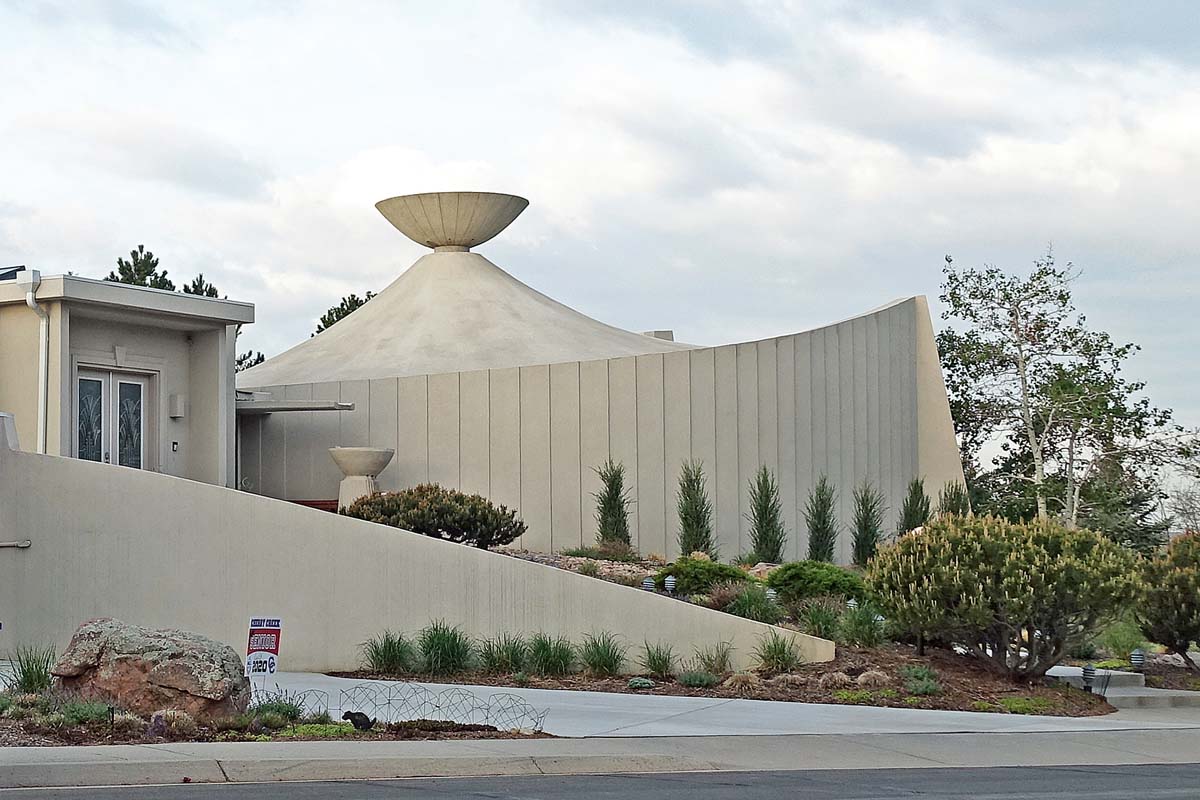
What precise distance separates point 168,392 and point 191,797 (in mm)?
14798

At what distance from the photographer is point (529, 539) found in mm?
26234

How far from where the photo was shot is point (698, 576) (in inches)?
787

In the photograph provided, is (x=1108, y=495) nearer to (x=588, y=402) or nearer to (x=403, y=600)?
(x=588, y=402)

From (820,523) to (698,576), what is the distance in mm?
7813

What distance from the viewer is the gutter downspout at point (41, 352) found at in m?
20.8

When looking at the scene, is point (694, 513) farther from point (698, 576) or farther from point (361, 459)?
point (361, 459)

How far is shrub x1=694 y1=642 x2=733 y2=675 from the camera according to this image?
17.0m

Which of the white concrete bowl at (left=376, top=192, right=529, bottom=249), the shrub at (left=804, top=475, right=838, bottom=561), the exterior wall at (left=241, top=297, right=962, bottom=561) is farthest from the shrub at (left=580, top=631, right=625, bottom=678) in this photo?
the white concrete bowl at (left=376, top=192, right=529, bottom=249)

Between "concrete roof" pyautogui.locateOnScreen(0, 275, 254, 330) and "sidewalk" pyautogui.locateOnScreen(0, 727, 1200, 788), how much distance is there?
11561 mm

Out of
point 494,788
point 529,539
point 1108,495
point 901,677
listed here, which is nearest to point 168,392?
point 529,539

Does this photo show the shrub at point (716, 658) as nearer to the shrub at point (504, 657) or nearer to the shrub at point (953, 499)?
the shrub at point (504, 657)

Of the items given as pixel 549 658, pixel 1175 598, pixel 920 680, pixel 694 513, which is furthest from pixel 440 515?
pixel 1175 598

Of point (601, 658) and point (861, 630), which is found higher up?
point (861, 630)

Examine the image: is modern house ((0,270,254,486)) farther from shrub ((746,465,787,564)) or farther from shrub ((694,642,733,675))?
shrub ((694,642,733,675))
